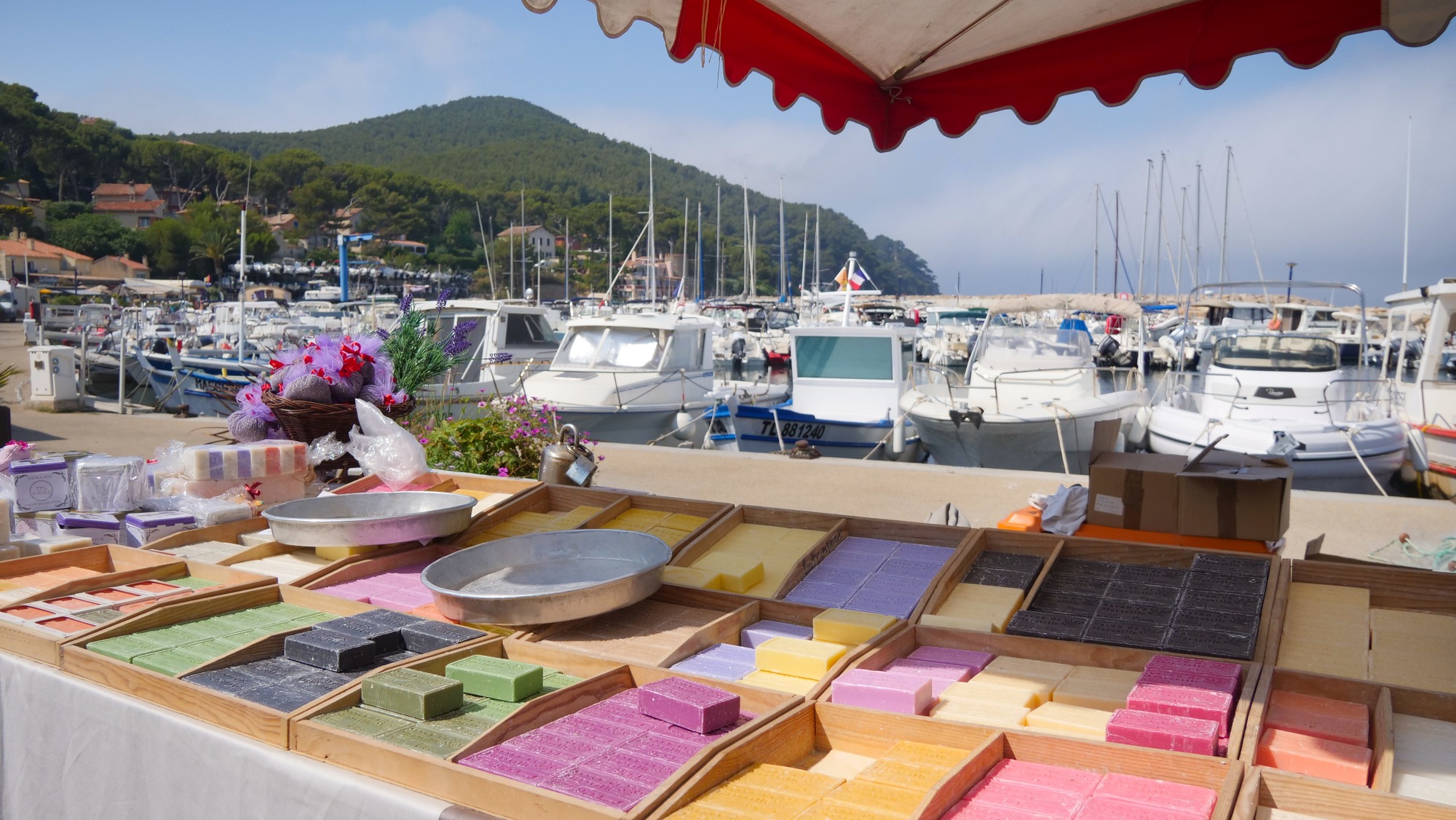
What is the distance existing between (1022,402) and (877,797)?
11648 millimetres

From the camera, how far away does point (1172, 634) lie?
7.66ft

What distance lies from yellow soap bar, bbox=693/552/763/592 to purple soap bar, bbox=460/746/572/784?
3.76ft

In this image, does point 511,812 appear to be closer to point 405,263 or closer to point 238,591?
point 238,591

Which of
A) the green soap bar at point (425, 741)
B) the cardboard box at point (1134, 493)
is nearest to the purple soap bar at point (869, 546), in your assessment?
the cardboard box at point (1134, 493)

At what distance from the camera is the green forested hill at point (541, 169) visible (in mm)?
113000

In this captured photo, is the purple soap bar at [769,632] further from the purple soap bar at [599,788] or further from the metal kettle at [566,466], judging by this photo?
the metal kettle at [566,466]

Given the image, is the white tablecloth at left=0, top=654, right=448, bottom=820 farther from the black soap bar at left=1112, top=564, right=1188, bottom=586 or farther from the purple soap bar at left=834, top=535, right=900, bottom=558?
the black soap bar at left=1112, top=564, right=1188, bottom=586

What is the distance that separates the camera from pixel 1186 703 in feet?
6.25

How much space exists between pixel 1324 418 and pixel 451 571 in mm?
11708

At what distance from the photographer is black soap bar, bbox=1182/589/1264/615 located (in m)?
2.48

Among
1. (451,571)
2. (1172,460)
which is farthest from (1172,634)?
(451,571)

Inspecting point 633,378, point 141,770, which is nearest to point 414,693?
point 141,770

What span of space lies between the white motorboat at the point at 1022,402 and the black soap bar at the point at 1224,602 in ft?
27.4

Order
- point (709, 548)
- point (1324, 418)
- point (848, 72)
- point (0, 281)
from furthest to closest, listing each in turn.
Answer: point (0, 281) → point (1324, 418) → point (848, 72) → point (709, 548)
